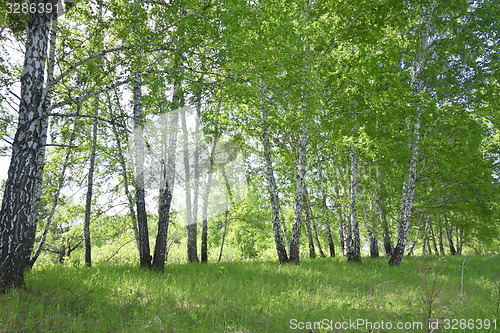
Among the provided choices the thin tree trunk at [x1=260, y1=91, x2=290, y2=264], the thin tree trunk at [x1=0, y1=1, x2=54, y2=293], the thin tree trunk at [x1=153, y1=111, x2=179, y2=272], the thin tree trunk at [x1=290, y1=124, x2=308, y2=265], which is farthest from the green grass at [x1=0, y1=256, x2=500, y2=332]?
the thin tree trunk at [x1=260, y1=91, x2=290, y2=264]

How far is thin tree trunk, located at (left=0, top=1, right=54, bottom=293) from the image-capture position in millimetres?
4508

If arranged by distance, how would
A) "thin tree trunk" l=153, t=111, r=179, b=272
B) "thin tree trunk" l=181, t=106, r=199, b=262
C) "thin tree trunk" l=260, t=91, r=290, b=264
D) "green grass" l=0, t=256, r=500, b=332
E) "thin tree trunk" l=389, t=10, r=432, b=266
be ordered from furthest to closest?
"thin tree trunk" l=181, t=106, r=199, b=262 → "thin tree trunk" l=389, t=10, r=432, b=266 → "thin tree trunk" l=260, t=91, r=290, b=264 → "thin tree trunk" l=153, t=111, r=179, b=272 → "green grass" l=0, t=256, r=500, b=332

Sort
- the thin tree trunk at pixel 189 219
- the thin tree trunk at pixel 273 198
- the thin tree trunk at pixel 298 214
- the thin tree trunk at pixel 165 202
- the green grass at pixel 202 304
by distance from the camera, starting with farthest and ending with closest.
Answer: the thin tree trunk at pixel 189 219, the thin tree trunk at pixel 273 198, the thin tree trunk at pixel 298 214, the thin tree trunk at pixel 165 202, the green grass at pixel 202 304

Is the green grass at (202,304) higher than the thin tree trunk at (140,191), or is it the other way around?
the thin tree trunk at (140,191)

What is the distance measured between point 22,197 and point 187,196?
360 inches

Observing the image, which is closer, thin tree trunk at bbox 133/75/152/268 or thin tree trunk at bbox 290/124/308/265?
thin tree trunk at bbox 133/75/152/268

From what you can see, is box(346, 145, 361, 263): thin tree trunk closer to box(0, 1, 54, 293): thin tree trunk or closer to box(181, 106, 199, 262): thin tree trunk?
box(181, 106, 199, 262): thin tree trunk

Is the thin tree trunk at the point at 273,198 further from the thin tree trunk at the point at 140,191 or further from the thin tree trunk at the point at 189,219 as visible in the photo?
the thin tree trunk at the point at 140,191

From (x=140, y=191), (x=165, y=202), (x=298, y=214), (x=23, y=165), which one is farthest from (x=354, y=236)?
(x=23, y=165)

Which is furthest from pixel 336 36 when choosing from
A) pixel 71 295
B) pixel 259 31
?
pixel 71 295

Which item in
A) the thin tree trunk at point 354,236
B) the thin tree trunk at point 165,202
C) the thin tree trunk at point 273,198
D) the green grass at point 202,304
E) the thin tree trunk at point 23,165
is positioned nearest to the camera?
the green grass at point 202,304

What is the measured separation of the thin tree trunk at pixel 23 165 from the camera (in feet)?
14.8

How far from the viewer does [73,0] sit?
23.1ft

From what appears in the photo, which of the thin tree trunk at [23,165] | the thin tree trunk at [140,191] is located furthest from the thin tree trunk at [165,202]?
the thin tree trunk at [23,165]
